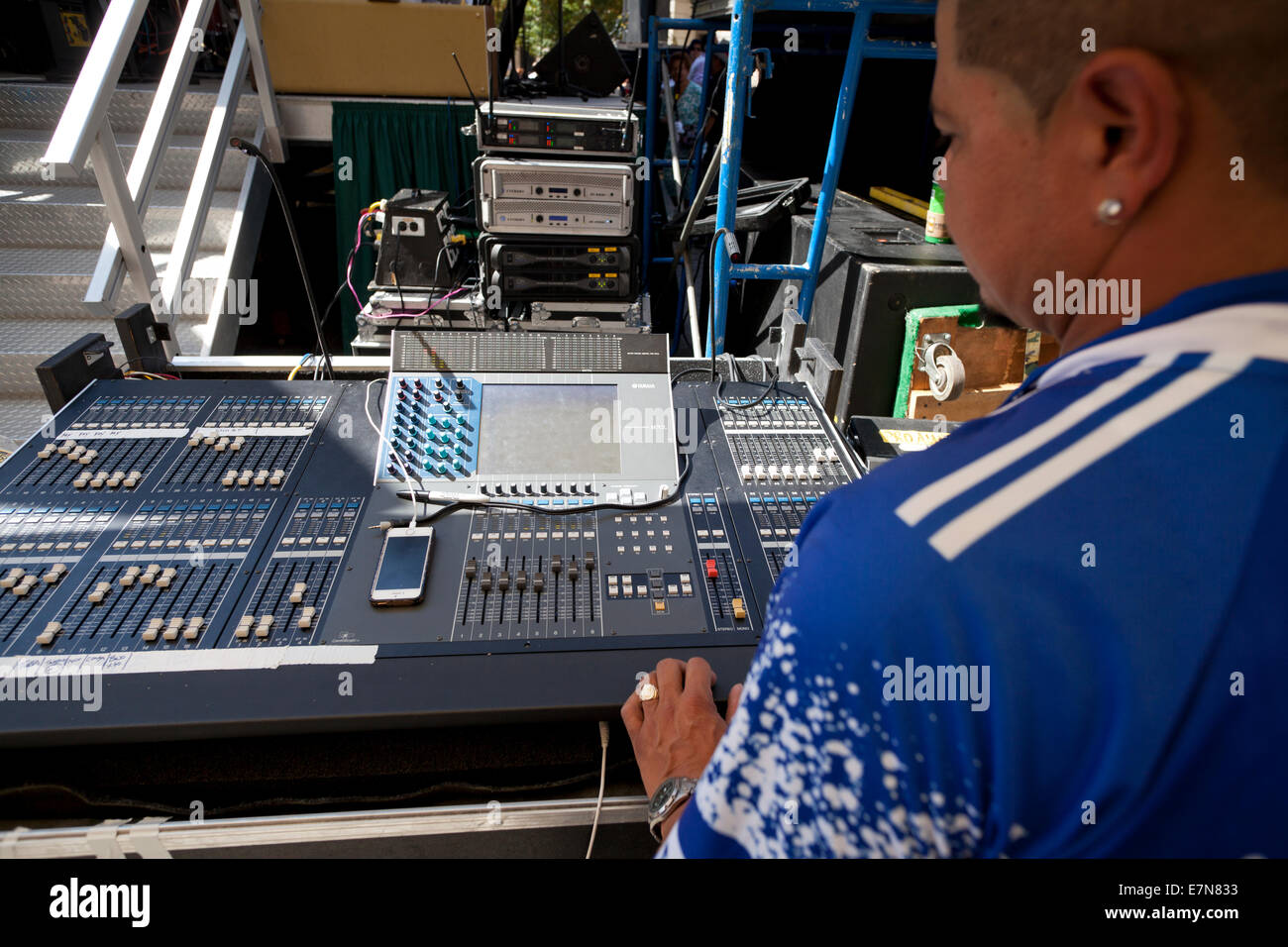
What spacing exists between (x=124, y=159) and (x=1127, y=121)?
17.0 feet

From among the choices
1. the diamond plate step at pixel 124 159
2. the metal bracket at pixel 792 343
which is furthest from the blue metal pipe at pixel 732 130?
the diamond plate step at pixel 124 159

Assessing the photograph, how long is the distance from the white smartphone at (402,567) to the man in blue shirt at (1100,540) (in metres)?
0.74

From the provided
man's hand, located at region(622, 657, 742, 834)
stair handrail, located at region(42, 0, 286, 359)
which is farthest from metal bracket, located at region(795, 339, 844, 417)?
stair handrail, located at region(42, 0, 286, 359)

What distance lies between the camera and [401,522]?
1247 mm

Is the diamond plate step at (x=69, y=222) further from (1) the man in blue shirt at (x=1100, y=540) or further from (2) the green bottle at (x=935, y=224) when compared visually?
(1) the man in blue shirt at (x=1100, y=540)

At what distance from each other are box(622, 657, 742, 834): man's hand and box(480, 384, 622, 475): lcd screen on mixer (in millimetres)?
534

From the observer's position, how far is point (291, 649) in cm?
100

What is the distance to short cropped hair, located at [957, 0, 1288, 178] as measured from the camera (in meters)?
0.42

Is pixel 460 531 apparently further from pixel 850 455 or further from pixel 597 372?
pixel 850 455

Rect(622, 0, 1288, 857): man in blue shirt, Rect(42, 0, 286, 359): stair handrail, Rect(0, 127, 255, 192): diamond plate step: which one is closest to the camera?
Rect(622, 0, 1288, 857): man in blue shirt

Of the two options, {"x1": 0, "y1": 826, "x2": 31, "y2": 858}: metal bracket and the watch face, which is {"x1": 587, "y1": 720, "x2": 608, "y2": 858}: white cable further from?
{"x1": 0, "y1": 826, "x2": 31, "y2": 858}: metal bracket

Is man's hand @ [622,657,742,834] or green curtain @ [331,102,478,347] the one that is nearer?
man's hand @ [622,657,742,834]

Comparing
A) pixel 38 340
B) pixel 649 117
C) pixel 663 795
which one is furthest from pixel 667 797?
pixel 649 117

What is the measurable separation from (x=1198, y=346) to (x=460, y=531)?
1.07 meters
